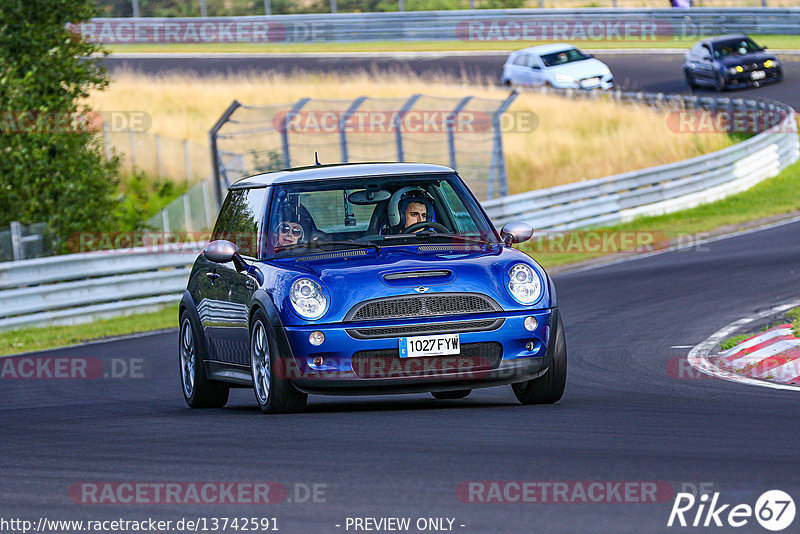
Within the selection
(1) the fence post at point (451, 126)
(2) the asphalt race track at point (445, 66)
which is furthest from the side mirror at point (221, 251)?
(2) the asphalt race track at point (445, 66)

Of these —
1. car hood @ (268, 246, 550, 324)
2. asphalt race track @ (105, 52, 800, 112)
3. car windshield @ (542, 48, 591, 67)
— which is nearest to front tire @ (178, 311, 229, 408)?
car hood @ (268, 246, 550, 324)

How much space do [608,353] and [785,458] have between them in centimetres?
625

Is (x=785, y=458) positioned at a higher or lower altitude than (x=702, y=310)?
higher

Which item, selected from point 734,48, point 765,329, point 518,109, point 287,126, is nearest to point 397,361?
point 765,329

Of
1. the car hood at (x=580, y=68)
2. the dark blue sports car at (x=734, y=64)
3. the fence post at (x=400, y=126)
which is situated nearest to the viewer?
the fence post at (x=400, y=126)

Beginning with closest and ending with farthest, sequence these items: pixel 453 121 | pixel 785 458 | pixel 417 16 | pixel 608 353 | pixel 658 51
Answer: pixel 785 458 → pixel 608 353 → pixel 453 121 → pixel 658 51 → pixel 417 16

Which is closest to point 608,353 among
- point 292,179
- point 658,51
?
point 292,179

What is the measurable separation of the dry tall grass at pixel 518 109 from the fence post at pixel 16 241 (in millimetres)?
13222

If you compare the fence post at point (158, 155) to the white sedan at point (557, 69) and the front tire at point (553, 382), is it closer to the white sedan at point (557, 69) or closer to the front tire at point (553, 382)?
the white sedan at point (557, 69)

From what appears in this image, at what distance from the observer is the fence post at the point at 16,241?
19.4 meters

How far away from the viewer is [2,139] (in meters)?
21.6

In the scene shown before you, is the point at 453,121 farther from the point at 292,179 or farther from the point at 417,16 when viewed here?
the point at 417,16

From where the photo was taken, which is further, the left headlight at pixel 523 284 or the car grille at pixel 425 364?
the left headlight at pixel 523 284

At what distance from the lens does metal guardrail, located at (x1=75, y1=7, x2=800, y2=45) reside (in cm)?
4666
